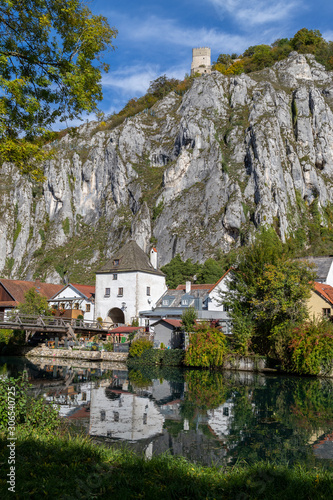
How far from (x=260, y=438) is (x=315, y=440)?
166 centimetres

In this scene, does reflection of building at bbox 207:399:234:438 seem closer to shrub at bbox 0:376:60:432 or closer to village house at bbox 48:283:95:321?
shrub at bbox 0:376:60:432

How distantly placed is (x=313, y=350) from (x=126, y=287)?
2627 cm

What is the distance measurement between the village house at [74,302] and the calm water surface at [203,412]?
75.6ft

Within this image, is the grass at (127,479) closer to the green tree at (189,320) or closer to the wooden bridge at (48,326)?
the green tree at (189,320)

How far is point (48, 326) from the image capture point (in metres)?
38.3

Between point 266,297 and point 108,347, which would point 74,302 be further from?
point 266,297

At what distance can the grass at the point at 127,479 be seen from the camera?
223 inches

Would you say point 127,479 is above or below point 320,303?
below

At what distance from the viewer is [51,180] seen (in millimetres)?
106375

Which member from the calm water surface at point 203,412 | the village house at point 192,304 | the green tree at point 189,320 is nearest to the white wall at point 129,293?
the village house at point 192,304

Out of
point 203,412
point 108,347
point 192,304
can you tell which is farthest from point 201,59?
point 203,412

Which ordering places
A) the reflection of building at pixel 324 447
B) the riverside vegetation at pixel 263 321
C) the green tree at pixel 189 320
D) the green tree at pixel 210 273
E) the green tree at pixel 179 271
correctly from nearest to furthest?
the reflection of building at pixel 324 447
the riverside vegetation at pixel 263 321
the green tree at pixel 189 320
the green tree at pixel 210 273
the green tree at pixel 179 271

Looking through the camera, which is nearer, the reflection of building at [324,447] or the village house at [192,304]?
the reflection of building at [324,447]

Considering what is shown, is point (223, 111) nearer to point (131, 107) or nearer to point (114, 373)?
point (131, 107)
